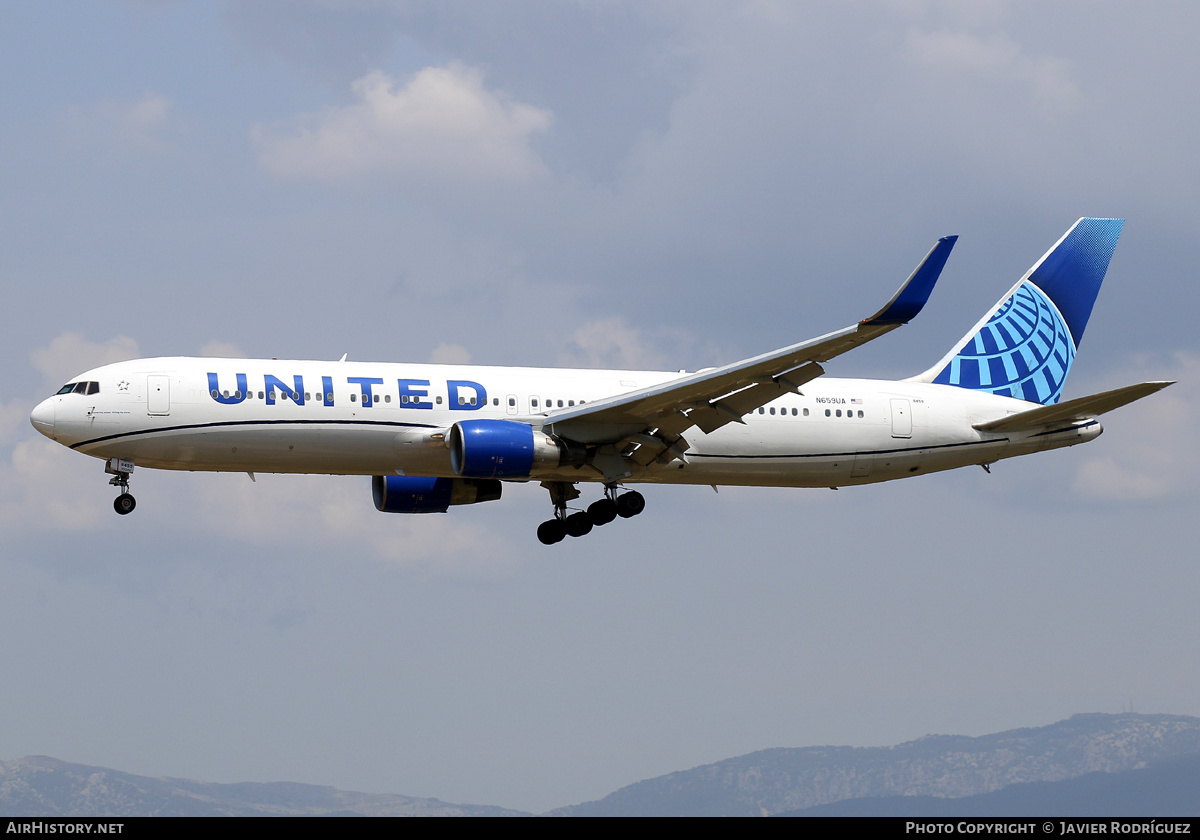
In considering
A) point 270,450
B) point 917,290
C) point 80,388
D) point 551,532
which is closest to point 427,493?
point 551,532

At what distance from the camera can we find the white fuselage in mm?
37438

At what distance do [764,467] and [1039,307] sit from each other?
15445 millimetres

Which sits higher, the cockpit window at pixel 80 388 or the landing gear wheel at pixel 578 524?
the cockpit window at pixel 80 388

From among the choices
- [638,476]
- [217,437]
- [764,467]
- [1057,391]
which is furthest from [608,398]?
[1057,391]

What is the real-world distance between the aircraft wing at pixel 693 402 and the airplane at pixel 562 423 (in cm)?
6

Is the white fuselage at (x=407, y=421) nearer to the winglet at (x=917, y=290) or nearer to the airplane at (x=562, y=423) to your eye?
the airplane at (x=562, y=423)

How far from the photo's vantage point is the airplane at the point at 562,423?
123 feet

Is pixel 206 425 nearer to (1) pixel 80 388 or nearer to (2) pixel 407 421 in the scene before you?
(1) pixel 80 388

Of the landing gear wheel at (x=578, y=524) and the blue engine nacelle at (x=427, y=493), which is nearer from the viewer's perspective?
the blue engine nacelle at (x=427, y=493)

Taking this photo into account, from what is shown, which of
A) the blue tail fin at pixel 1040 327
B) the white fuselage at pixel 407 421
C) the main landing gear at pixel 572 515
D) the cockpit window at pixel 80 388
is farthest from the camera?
the blue tail fin at pixel 1040 327

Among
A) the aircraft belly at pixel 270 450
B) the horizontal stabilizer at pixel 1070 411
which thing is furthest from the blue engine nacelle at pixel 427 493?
the horizontal stabilizer at pixel 1070 411

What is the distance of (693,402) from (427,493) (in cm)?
1043

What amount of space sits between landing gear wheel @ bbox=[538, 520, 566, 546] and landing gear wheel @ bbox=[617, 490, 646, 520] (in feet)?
9.53
